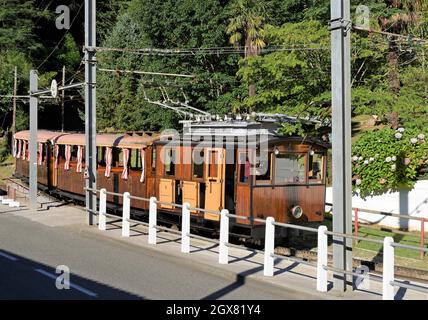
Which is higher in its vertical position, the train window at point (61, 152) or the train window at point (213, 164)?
the train window at point (61, 152)

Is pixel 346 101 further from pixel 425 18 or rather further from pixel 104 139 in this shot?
pixel 425 18

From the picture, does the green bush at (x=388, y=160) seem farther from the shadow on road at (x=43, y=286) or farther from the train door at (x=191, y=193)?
the shadow on road at (x=43, y=286)

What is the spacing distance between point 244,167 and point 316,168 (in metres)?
2.18

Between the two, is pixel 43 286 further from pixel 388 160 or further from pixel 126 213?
pixel 388 160

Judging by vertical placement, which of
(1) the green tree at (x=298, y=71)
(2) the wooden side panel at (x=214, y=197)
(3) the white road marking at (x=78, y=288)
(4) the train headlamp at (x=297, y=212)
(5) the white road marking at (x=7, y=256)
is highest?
(1) the green tree at (x=298, y=71)

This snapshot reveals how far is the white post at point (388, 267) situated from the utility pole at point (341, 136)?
0.98 metres

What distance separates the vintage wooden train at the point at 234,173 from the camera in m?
14.1

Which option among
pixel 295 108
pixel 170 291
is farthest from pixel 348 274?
pixel 295 108

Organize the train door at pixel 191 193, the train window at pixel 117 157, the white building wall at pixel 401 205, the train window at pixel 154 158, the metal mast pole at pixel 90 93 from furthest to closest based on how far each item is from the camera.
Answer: the white building wall at pixel 401 205 → the train window at pixel 117 157 → the train window at pixel 154 158 → the metal mast pole at pixel 90 93 → the train door at pixel 191 193

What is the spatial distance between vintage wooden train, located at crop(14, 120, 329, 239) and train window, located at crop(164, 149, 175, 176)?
2 cm

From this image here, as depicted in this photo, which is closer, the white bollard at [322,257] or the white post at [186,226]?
the white bollard at [322,257]

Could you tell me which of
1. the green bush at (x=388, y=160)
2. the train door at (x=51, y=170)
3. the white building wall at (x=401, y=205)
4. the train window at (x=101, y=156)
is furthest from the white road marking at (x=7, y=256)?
the green bush at (x=388, y=160)
